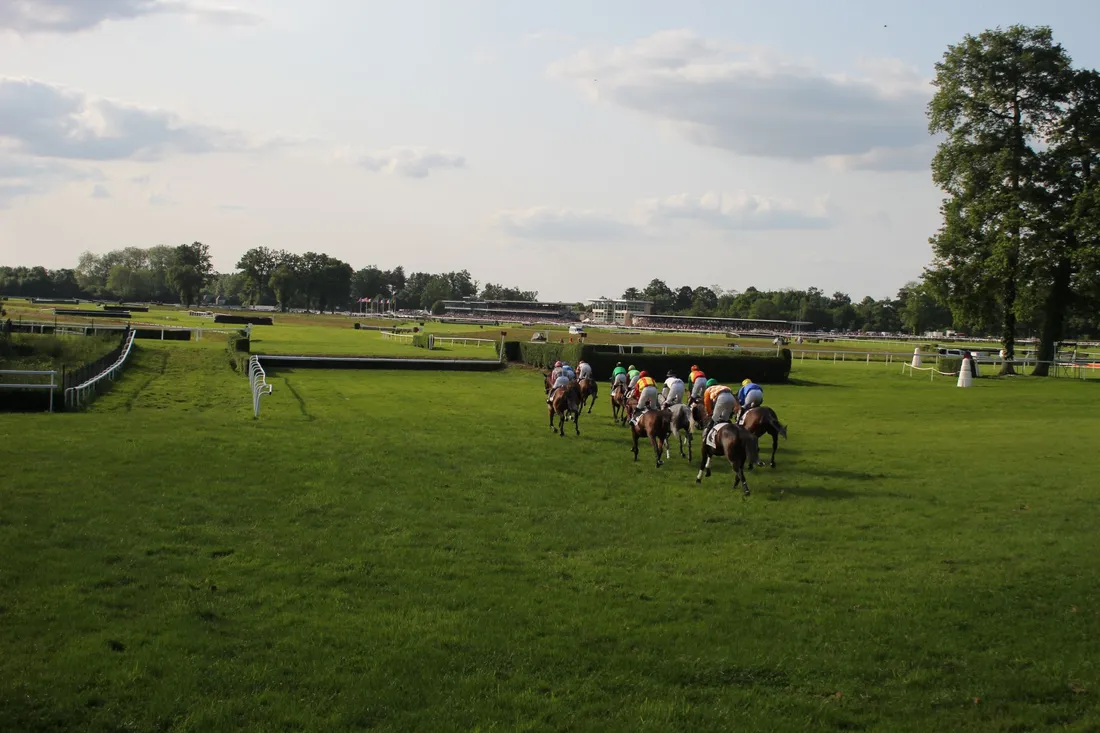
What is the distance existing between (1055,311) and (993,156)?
25.6 feet

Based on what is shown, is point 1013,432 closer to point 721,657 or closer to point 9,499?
point 721,657

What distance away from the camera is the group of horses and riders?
1368 cm

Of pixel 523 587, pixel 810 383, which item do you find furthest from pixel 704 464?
pixel 810 383

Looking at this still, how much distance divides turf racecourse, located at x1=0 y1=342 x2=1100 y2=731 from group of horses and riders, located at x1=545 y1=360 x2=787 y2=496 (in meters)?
0.64

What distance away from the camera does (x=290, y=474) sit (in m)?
13.5

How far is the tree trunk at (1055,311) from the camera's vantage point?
4144 centimetres

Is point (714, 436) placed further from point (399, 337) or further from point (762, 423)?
point (399, 337)

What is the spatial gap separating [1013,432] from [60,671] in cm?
2109

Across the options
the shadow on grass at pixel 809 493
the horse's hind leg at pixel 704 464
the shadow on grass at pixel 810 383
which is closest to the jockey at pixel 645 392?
the horse's hind leg at pixel 704 464

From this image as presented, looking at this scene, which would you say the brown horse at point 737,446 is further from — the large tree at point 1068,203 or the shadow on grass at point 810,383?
the large tree at point 1068,203

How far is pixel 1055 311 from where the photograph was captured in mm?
42094

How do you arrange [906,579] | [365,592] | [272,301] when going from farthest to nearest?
1. [272,301]
2. [906,579]
3. [365,592]

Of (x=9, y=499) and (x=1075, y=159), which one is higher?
(x=1075, y=159)

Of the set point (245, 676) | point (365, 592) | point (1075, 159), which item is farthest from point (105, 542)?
point (1075, 159)
